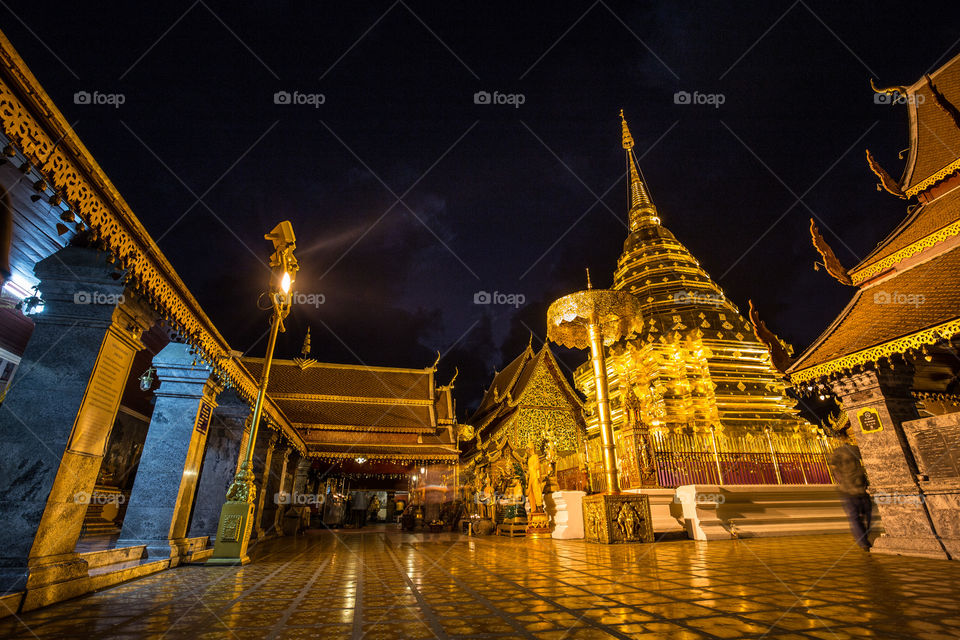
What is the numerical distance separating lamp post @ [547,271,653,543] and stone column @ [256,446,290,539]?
1008 cm

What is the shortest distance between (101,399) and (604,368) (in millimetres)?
7928

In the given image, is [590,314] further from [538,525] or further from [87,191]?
[87,191]

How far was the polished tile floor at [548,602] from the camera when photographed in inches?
100

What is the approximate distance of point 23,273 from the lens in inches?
196

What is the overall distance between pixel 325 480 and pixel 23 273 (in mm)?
22712

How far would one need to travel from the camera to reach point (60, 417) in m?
3.89

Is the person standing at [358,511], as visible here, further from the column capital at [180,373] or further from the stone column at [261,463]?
the column capital at [180,373]

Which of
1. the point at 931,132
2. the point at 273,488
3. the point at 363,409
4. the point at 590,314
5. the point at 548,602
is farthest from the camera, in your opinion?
the point at 363,409

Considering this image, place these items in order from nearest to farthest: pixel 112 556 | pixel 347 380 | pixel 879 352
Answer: pixel 112 556 < pixel 879 352 < pixel 347 380

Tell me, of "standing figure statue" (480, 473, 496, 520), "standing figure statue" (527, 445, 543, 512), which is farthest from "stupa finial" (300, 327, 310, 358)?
"standing figure statue" (527, 445, 543, 512)
